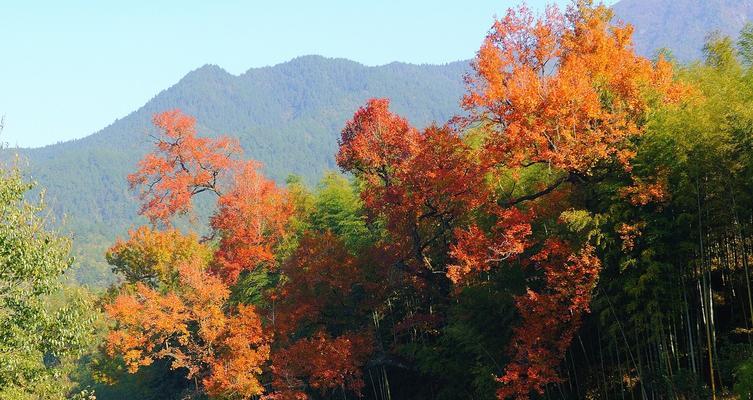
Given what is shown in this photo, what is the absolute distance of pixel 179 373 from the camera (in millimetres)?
38375

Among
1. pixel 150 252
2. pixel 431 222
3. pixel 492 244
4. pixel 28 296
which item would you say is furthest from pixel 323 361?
pixel 150 252

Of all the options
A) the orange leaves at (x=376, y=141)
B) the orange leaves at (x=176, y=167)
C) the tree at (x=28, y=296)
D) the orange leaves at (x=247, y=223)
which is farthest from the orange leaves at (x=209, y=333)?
the tree at (x=28, y=296)

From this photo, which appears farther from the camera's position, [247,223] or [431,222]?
[247,223]

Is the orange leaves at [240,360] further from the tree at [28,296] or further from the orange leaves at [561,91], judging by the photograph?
the orange leaves at [561,91]

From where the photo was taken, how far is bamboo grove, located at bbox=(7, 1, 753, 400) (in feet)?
54.4

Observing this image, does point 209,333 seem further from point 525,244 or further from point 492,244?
point 525,244

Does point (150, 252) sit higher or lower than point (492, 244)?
higher

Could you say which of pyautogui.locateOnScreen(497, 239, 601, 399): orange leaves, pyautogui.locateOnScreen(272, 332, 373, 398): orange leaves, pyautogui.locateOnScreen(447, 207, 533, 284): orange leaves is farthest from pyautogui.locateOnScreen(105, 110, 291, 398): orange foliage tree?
pyautogui.locateOnScreen(497, 239, 601, 399): orange leaves

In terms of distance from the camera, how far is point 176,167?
104 ft

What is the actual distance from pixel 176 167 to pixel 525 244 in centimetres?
1922

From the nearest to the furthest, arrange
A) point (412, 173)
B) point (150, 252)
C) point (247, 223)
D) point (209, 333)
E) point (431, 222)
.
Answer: point (412, 173) < point (431, 222) < point (209, 333) < point (247, 223) < point (150, 252)

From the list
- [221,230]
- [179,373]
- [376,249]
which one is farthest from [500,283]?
[179,373]

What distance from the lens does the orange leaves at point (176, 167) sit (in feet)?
102

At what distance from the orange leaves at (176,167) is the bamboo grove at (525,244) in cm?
10
